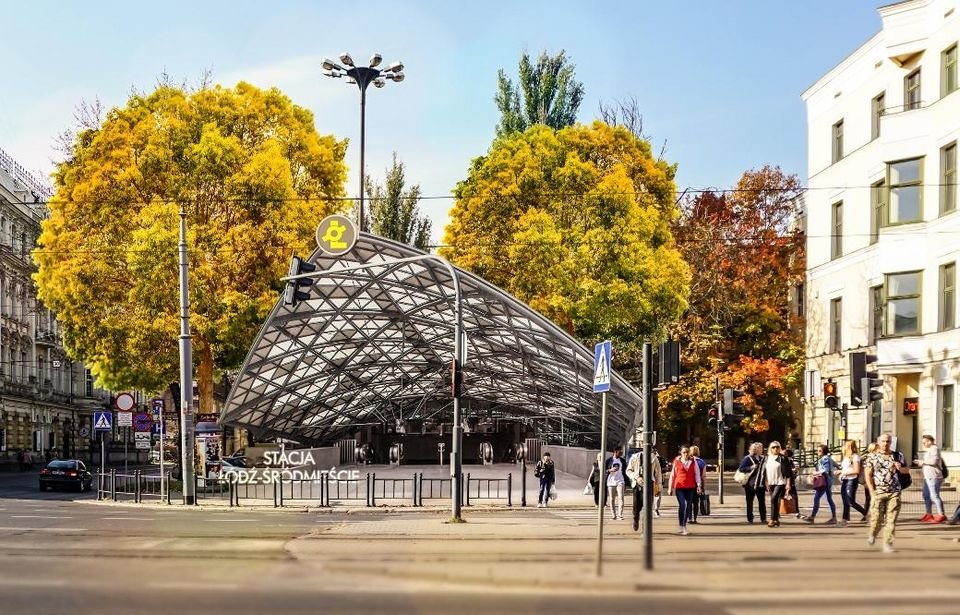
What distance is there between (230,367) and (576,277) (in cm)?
1403

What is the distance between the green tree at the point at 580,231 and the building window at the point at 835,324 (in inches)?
242

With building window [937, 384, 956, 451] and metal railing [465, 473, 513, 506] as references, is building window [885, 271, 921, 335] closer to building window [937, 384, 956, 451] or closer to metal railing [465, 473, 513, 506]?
building window [937, 384, 956, 451]

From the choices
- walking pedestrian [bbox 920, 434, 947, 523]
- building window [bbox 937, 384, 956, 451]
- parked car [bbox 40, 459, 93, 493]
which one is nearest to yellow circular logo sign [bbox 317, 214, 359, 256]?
walking pedestrian [bbox 920, 434, 947, 523]

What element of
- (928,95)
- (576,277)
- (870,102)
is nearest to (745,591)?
(928,95)

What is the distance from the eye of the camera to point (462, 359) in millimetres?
24547

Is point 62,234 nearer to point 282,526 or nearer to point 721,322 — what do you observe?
point 282,526

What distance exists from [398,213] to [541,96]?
9.94 m

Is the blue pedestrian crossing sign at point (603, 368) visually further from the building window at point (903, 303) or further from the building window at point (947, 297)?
the building window at point (903, 303)

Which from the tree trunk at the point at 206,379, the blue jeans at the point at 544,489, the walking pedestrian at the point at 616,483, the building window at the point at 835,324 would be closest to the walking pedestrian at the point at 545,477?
the blue jeans at the point at 544,489

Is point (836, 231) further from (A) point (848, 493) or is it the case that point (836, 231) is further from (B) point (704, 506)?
(A) point (848, 493)

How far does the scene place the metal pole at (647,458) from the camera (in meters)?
14.1

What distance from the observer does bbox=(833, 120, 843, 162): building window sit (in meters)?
42.2

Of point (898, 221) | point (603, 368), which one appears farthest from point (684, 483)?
point (898, 221)

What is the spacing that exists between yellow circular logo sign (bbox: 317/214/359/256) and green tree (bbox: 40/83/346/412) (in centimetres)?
1369
